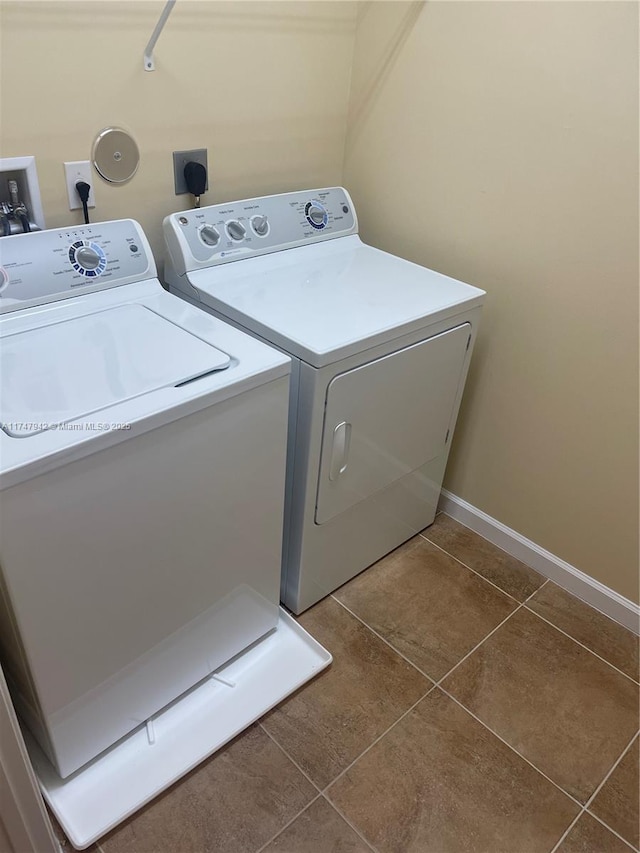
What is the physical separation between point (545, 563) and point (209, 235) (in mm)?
1374

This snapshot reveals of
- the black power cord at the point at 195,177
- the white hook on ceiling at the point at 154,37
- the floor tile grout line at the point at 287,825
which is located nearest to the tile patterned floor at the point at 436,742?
the floor tile grout line at the point at 287,825

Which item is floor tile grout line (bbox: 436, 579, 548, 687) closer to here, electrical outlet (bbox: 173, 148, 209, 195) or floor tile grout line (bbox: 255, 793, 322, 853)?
Answer: floor tile grout line (bbox: 255, 793, 322, 853)

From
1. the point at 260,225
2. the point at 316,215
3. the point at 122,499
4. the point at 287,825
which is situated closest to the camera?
the point at 122,499

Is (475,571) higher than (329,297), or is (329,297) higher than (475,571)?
(329,297)

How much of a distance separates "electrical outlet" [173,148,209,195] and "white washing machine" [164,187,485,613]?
111mm

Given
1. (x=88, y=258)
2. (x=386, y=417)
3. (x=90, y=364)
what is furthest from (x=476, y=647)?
(x=88, y=258)

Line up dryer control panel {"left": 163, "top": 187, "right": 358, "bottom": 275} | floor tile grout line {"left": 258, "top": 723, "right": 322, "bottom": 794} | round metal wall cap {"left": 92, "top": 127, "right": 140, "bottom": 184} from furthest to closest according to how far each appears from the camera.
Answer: dryer control panel {"left": 163, "top": 187, "right": 358, "bottom": 275}
round metal wall cap {"left": 92, "top": 127, "right": 140, "bottom": 184}
floor tile grout line {"left": 258, "top": 723, "right": 322, "bottom": 794}

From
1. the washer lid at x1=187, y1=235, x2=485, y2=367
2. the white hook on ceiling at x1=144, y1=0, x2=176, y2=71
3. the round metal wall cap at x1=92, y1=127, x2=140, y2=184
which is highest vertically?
the white hook on ceiling at x1=144, y1=0, x2=176, y2=71

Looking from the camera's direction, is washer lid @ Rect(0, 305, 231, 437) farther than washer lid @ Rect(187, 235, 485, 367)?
No

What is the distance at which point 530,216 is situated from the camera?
5.56 feet

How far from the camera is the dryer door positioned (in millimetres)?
1523

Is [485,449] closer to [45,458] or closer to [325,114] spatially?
[325,114]

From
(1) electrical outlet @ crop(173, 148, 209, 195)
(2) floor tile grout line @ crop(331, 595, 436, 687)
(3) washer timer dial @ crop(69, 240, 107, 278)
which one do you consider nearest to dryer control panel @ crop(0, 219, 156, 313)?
(3) washer timer dial @ crop(69, 240, 107, 278)

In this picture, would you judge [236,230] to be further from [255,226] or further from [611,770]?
[611,770]
